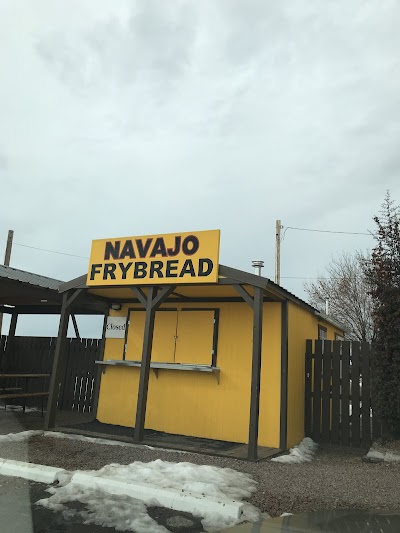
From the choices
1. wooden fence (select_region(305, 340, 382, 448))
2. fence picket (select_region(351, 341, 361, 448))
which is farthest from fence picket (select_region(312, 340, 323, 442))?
fence picket (select_region(351, 341, 361, 448))

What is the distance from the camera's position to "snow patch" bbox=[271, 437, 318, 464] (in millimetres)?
6852

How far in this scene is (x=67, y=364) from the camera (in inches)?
500

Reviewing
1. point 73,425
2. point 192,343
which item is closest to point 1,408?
point 73,425

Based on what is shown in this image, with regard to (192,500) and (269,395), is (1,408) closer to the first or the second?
(269,395)

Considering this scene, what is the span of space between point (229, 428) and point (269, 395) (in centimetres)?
110

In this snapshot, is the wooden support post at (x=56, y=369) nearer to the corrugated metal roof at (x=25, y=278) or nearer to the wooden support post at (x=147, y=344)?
the corrugated metal roof at (x=25, y=278)

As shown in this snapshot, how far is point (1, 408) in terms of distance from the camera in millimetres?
11883

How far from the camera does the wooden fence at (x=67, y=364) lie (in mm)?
12312

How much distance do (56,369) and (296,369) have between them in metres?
4.82

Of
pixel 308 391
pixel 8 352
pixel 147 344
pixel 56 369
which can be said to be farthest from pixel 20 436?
pixel 8 352

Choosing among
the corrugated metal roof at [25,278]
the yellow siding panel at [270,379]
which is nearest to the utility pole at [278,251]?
the corrugated metal roof at [25,278]

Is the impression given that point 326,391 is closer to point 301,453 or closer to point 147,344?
point 301,453

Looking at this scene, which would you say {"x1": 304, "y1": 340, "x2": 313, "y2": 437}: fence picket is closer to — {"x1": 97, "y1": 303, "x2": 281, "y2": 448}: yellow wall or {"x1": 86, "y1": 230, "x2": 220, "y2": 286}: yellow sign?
{"x1": 97, "y1": 303, "x2": 281, "y2": 448}: yellow wall

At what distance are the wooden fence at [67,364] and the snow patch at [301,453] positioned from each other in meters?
5.93
